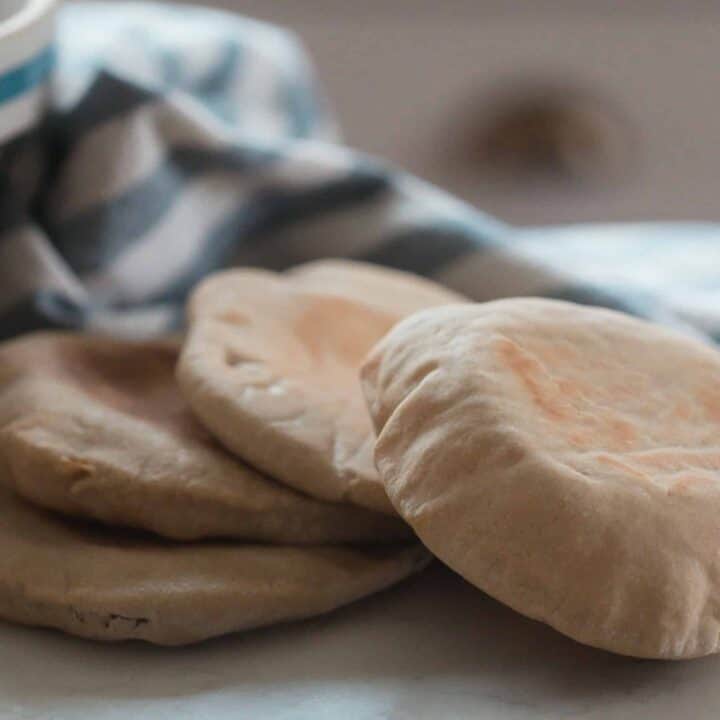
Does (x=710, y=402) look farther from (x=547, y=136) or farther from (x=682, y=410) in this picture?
(x=547, y=136)

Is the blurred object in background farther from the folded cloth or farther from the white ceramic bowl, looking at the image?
the white ceramic bowl

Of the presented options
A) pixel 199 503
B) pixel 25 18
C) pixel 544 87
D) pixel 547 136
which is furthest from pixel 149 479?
pixel 547 136

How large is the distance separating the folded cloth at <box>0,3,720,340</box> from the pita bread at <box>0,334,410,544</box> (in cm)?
24

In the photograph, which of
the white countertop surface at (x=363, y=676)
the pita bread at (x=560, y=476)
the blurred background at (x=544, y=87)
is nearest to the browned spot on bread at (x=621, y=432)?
the pita bread at (x=560, y=476)

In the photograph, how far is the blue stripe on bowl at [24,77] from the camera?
975mm

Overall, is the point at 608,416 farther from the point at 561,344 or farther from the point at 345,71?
the point at 345,71

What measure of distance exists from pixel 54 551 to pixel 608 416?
33cm

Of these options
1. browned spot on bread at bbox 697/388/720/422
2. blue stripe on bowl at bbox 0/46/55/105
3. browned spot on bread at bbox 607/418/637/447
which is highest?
blue stripe on bowl at bbox 0/46/55/105

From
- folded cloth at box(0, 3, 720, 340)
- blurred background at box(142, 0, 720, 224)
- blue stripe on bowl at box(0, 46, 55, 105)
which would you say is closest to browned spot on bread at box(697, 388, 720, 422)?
folded cloth at box(0, 3, 720, 340)

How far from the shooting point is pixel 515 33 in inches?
104

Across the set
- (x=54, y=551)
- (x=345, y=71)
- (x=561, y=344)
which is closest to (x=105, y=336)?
(x=54, y=551)

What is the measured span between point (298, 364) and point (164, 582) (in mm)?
207

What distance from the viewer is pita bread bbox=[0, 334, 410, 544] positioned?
804 millimetres

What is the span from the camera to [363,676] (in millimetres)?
765
